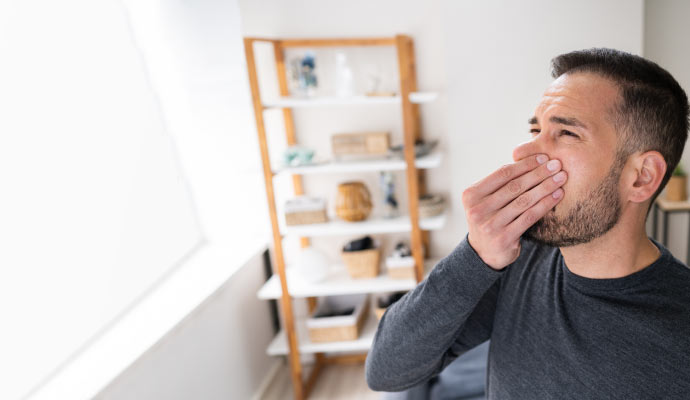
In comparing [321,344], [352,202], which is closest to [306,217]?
[352,202]

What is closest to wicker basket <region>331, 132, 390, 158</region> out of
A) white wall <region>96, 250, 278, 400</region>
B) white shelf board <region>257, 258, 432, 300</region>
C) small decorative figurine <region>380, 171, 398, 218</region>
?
small decorative figurine <region>380, 171, 398, 218</region>

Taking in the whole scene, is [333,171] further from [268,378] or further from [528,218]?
[528,218]

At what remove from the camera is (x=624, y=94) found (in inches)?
38.6

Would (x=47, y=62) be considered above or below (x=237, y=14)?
below

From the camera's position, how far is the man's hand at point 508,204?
3.14 feet

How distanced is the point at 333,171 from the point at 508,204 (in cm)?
142

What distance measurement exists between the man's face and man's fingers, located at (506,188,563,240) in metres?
0.05

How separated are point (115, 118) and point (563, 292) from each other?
1.83 metres

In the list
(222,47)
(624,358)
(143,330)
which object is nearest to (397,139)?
(222,47)

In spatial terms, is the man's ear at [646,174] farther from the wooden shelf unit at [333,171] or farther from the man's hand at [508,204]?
the wooden shelf unit at [333,171]

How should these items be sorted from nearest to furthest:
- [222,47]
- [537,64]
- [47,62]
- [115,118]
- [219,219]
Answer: [47,62] → [115,118] → [537,64] → [222,47] → [219,219]

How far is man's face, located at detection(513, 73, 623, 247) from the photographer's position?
976 millimetres

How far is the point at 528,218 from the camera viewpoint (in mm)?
957

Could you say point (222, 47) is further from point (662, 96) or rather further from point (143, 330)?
point (662, 96)
